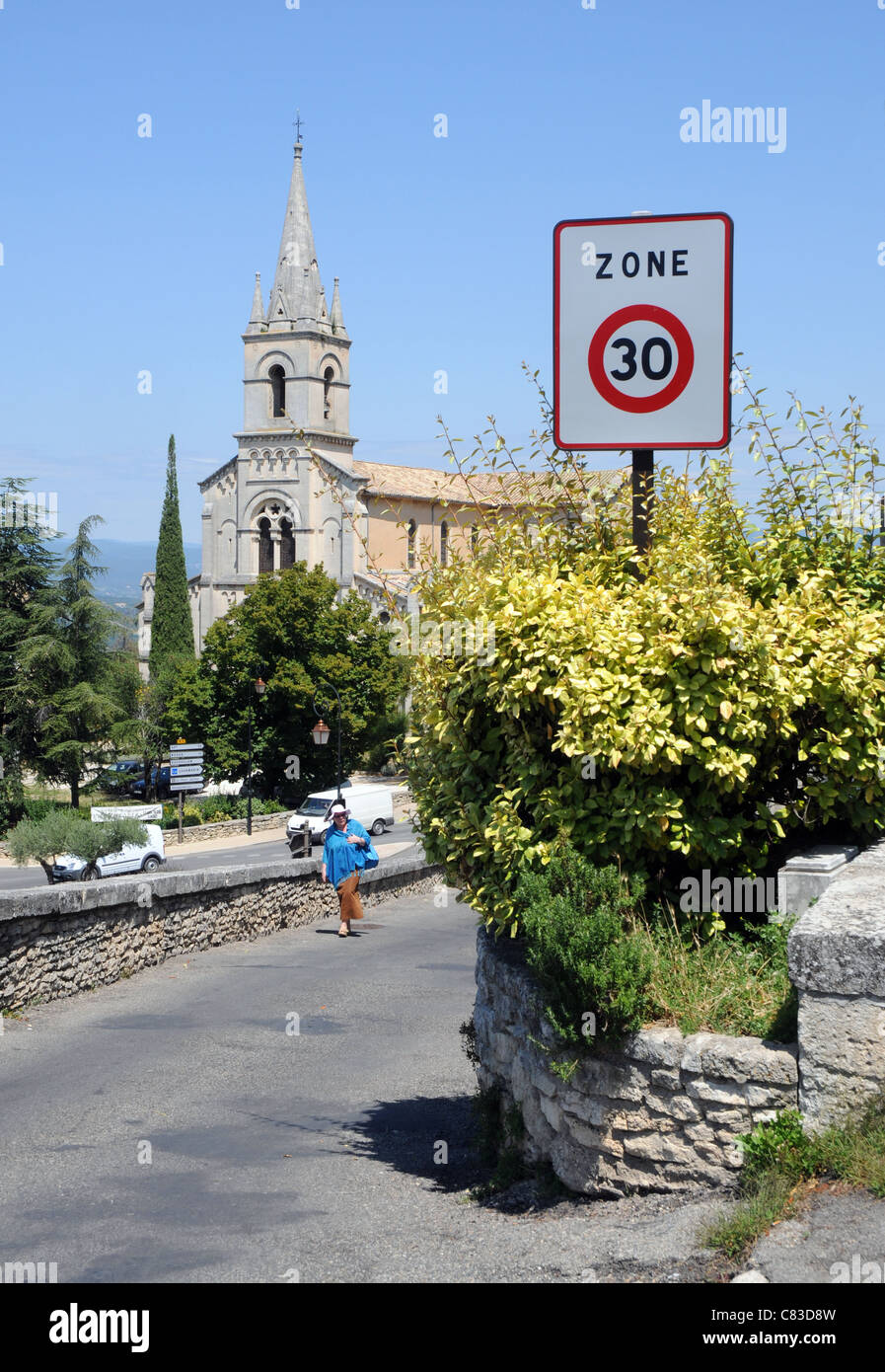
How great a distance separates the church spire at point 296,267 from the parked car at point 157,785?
1252 inches

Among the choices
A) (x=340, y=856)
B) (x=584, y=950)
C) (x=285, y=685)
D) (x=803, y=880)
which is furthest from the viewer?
(x=285, y=685)

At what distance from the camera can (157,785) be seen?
6175cm

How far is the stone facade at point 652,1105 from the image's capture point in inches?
206

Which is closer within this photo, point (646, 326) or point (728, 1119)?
point (728, 1119)

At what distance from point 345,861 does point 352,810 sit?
95.3 feet

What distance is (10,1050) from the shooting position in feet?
32.2

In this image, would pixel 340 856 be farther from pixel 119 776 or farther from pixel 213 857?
pixel 119 776

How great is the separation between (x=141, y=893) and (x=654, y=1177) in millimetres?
8449

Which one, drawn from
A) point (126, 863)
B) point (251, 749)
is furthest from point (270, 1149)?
point (251, 749)

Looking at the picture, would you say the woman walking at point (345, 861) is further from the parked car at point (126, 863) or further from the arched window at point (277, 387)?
the arched window at point (277, 387)
